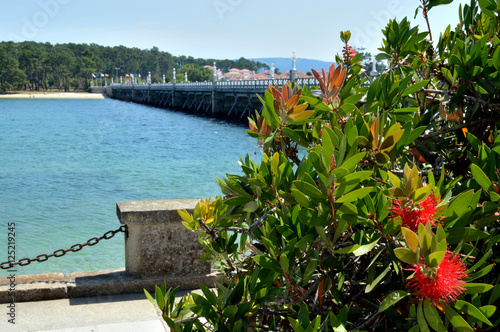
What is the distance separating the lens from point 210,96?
2712 inches

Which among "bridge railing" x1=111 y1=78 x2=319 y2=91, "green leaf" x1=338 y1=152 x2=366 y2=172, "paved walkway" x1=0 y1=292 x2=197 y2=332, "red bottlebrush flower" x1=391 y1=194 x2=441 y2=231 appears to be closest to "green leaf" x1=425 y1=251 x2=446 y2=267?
"red bottlebrush flower" x1=391 y1=194 x2=441 y2=231

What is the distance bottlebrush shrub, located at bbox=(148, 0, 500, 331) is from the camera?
101 centimetres

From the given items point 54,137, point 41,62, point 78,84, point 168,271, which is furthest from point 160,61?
point 168,271

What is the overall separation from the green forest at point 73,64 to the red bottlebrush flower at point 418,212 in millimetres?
138116

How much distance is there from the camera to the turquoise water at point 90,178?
37.4ft

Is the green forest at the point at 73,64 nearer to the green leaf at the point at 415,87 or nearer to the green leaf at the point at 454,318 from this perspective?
the green leaf at the point at 415,87

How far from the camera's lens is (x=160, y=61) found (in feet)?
601

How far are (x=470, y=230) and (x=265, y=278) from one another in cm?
50

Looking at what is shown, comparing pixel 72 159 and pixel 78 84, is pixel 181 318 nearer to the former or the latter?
pixel 72 159

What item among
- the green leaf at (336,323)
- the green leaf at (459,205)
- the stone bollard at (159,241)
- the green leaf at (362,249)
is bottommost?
the stone bollard at (159,241)

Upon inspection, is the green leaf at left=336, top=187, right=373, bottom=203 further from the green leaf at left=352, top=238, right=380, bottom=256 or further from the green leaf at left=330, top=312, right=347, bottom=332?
the green leaf at left=330, top=312, right=347, bottom=332

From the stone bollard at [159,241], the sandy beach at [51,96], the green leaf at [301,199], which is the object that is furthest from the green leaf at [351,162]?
the sandy beach at [51,96]

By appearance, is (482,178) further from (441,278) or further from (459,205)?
(441,278)

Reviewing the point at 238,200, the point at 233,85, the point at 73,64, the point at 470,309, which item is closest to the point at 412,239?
the point at 470,309
